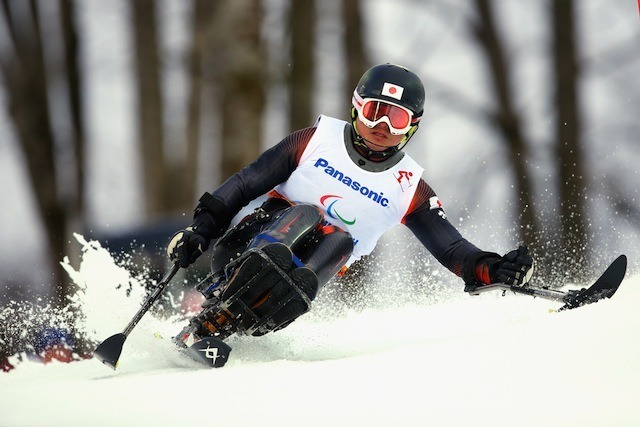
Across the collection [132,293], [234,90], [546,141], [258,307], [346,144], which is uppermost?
[346,144]

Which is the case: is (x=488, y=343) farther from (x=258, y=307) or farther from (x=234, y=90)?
(x=234, y=90)

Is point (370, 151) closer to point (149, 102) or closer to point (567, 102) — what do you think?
point (567, 102)

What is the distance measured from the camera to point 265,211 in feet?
22.2

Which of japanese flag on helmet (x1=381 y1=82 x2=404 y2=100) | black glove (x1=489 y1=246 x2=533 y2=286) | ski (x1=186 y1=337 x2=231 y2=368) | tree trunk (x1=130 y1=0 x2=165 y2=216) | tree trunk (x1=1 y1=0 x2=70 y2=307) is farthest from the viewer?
tree trunk (x1=130 y1=0 x2=165 y2=216)

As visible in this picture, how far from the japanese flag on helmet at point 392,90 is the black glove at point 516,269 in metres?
1.12

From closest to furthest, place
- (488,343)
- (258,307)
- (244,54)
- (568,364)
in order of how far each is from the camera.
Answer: (568,364), (488,343), (258,307), (244,54)

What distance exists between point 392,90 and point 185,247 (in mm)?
1485

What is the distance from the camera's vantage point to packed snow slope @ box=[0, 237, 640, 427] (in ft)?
15.4

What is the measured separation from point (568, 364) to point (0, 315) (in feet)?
16.7

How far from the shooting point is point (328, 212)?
6828mm

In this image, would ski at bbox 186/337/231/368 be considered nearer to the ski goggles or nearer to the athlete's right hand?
the athlete's right hand

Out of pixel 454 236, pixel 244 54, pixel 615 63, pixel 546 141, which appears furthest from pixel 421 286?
pixel 615 63

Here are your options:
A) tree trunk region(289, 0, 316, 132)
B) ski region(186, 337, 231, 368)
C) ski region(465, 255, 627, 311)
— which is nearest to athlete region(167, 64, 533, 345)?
ski region(186, 337, 231, 368)

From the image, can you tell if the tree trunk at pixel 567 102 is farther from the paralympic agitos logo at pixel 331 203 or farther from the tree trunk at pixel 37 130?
the paralympic agitos logo at pixel 331 203
